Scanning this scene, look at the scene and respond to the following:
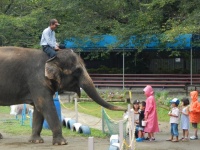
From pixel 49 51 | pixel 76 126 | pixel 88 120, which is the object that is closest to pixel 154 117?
pixel 76 126

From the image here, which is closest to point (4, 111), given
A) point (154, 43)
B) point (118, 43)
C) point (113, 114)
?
point (113, 114)

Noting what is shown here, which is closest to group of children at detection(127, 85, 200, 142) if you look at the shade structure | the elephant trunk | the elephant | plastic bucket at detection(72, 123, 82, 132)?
plastic bucket at detection(72, 123, 82, 132)

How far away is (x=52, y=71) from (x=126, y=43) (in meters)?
16.8

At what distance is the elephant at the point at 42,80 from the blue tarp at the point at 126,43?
15310 millimetres

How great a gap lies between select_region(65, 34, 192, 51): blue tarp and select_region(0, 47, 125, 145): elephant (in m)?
15.3

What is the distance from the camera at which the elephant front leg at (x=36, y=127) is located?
48.3 ft

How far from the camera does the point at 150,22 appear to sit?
95.5 ft

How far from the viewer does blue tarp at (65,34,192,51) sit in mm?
29875

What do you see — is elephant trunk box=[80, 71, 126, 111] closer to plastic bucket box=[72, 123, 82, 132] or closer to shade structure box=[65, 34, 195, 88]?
plastic bucket box=[72, 123, 82, 132]

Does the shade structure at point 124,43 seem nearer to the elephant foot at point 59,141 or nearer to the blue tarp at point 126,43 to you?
the blue tarp at point 126,43

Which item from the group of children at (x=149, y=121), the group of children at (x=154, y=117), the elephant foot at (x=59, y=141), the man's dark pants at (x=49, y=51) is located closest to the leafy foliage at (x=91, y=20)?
the group of children at (x=154, y=117)

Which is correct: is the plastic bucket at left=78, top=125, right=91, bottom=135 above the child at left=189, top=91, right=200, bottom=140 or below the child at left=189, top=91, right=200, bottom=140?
below

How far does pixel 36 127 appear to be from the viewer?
49.0 ft

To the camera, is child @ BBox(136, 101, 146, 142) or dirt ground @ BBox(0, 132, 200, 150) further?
child @ BBox(136, 101, 146, 142)
